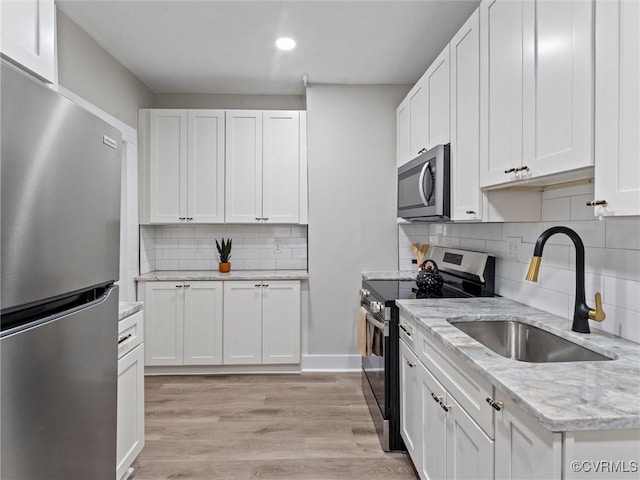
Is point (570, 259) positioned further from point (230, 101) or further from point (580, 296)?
point (230, 101)

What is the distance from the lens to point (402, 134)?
338 centimetres

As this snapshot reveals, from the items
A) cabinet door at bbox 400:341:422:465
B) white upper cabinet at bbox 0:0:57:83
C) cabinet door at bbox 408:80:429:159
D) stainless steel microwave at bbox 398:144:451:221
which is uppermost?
cabinet door at bbox 408:80:429:159

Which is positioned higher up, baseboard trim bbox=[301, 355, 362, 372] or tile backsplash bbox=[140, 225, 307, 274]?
tile backsplash bbox=[140, 225, 307, 274]

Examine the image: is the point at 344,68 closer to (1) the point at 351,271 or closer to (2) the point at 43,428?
(1) the point at 351,271

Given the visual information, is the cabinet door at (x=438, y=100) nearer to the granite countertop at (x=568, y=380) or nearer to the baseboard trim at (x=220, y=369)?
the granite countertop at (x=568, y=380)

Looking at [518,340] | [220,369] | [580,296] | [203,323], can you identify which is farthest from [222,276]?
[580,296]

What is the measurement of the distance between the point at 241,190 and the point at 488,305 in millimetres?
2428

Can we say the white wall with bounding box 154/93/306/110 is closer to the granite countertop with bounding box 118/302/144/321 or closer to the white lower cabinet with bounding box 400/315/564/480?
the granite countertop with bounding box 118/302/144/321

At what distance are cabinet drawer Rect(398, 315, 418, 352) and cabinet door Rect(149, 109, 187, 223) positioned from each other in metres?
2.36

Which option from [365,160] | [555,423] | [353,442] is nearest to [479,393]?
[555,423]

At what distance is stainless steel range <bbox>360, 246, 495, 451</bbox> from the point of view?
229 cm

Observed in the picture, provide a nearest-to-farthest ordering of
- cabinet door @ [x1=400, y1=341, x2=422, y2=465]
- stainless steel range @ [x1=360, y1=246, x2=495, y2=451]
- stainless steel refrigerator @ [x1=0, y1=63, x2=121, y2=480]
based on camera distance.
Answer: stainless steel refrigerator @ [x1=0, y1=63, x2=121, y2=480]
cabinet door @ [x1=400, y1=341, x2=422, y2=465]
stainless steel range @ [x1=360, y1=246, x2=495, y2=451]

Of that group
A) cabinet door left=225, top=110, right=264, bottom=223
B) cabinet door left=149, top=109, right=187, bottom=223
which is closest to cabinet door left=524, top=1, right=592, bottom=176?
cabinet door left=225, top=110, right=264, bottom=223

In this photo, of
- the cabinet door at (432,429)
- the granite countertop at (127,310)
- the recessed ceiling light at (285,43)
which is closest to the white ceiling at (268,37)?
the recessed ceiling light at (285,43)
